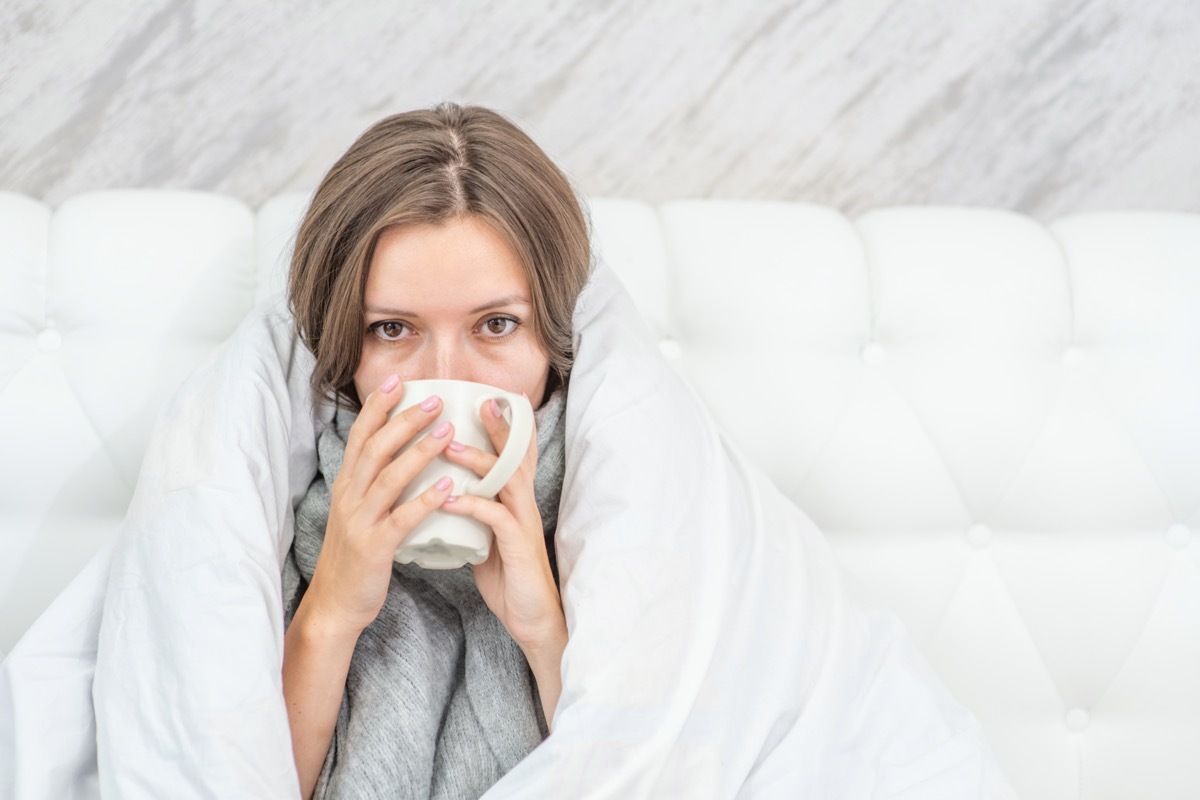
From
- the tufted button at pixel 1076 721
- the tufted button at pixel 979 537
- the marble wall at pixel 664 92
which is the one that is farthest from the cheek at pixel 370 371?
the tufted button at pixel 1076 721

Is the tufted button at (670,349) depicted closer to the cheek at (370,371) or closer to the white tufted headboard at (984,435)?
the white tufted headboard at (984,435)

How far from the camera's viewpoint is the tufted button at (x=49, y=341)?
1056 millimetres

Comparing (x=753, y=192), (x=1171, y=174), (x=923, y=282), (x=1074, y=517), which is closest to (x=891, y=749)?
(x=1074, y=517)

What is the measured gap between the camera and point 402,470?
70cm

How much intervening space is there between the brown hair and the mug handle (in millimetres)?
167

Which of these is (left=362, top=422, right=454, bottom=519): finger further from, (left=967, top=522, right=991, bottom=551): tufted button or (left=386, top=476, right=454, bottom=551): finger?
(left=967, top=522, right=991, bottom=551): tufted button

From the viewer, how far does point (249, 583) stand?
2.50 feet

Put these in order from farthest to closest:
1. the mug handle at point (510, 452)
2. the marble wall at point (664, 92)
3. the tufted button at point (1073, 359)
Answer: the marble wall at point (664, 92) → the tufted button at point (1073, 359) → the mug handle at point (510, 452)

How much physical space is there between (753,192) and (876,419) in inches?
17.9

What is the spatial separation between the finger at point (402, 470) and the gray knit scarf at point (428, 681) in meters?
0.19

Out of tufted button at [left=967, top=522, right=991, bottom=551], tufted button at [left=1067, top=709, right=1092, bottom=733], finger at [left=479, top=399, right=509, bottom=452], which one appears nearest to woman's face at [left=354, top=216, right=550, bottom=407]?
finger at [left=479, top=399, right=509, bottom=452]

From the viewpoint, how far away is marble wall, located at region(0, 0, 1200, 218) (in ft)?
4.19

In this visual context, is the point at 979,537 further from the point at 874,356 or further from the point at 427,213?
the point at 427,213

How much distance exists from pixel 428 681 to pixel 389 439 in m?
0.26
